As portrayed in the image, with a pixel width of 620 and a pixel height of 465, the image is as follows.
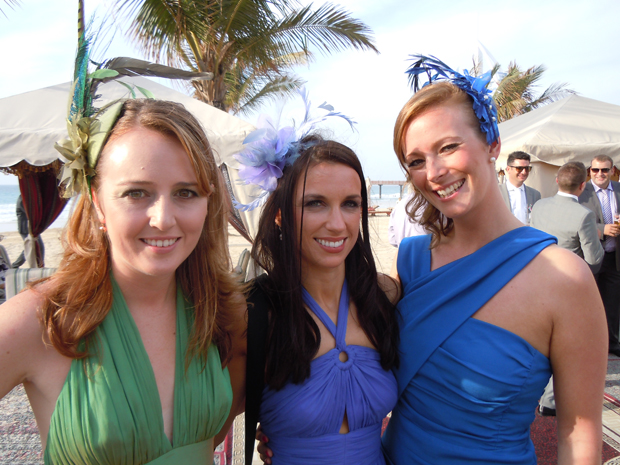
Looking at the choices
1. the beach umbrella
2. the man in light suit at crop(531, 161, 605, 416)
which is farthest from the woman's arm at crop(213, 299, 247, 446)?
the beach umbrella

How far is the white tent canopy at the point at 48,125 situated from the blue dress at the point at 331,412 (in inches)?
150

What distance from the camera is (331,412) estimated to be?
152 cm

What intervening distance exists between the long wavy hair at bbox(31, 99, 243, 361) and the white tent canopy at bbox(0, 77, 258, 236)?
355cm

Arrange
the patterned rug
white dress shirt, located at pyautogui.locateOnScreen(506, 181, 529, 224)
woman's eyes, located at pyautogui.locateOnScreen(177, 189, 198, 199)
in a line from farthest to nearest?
white dress shirt, located at pyautogui.locateOnScreen(506, 181, 529, 224) → the patterned rug → woman's eyes, located at pyautogui.locateOnScreen(177, 189, 198, 199)

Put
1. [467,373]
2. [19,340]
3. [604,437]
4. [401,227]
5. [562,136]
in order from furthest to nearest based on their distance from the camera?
[562,136] → [401,227] → [604,437] → [467,373] → [19,340]

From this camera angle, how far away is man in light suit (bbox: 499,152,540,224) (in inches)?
205

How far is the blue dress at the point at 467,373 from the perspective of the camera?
1.42 meters

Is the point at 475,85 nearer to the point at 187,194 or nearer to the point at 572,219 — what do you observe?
the point at 187,194

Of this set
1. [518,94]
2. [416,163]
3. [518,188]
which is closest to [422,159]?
[416,163]

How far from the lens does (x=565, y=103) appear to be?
7.14 metres

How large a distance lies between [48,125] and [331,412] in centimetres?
560

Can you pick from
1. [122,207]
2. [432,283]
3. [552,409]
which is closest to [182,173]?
[122,207]

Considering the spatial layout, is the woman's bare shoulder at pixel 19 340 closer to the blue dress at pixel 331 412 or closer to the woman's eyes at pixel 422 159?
the blue dress at pixel 331 412

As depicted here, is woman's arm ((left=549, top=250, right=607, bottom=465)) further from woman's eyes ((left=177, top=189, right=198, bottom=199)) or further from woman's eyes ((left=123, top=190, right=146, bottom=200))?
woman's eyes ((left=123, top=190, right=146, bottom=200))
